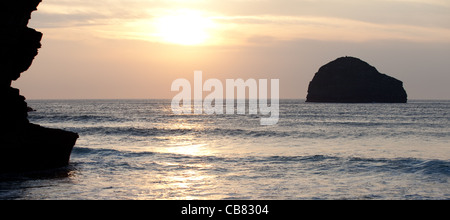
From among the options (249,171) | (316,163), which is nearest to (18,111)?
(249,171)

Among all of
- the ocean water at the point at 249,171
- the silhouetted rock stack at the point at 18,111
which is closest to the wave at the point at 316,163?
the ocean water at the point at 249,171

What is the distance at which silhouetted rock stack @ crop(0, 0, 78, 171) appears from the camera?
2275cm

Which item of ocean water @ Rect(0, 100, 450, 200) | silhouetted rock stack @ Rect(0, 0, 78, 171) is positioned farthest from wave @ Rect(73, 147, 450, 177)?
silhouetted rock stack @ Rect(0, 0, 78, 171)

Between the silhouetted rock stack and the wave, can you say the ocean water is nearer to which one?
the wave

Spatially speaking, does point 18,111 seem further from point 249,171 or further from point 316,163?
point 316,163

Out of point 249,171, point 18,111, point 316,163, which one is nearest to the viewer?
point 18,111

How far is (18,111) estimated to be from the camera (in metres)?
23.9

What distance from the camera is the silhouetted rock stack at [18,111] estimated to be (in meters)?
22.8

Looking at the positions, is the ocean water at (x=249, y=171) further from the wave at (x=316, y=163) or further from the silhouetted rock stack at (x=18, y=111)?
the silhouetted rock stack at (x=18, y=111)

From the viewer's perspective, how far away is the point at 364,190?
19.8 meters

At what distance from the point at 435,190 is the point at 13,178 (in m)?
17.8
